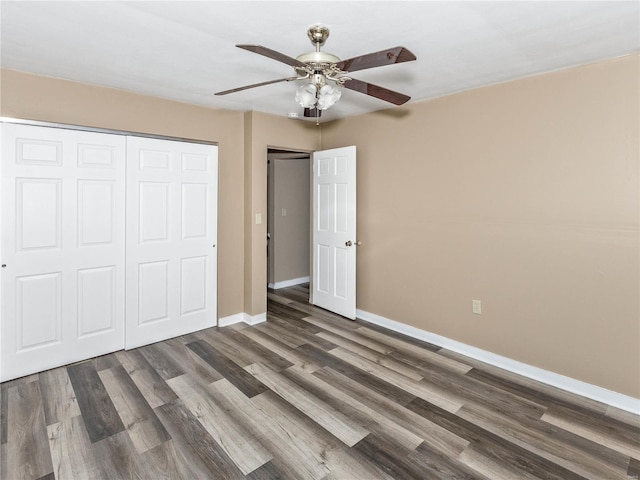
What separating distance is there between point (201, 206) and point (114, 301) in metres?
1.23

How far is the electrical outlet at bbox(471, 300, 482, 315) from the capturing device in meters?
3.19

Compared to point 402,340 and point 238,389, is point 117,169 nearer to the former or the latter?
point 238,389

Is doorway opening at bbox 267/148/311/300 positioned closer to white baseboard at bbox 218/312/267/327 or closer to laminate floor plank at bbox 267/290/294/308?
laminate floor plank at bbox 267/290/294/308

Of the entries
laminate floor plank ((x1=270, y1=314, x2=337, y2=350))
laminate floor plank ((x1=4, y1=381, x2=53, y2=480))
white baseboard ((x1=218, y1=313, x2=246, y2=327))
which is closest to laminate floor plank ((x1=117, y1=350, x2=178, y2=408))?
laminate floor plank ((x1=4, y1=381, x2=53, y2=480))

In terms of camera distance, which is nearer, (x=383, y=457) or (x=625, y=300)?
(x=383, y=457)

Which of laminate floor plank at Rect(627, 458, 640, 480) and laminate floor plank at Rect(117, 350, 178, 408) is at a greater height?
laminate floor plank at Rect(117, 350, 178, 408)

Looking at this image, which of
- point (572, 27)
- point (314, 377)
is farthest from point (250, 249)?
point (572, 27)

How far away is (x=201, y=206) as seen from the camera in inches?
148

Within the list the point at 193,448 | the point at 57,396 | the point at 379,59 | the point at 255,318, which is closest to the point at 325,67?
the point at 379,59

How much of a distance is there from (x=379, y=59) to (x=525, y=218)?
1973mm

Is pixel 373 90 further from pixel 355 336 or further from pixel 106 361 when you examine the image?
pixel 106 361

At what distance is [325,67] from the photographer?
1.81 metres

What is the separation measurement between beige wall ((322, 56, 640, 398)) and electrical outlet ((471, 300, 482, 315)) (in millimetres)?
40

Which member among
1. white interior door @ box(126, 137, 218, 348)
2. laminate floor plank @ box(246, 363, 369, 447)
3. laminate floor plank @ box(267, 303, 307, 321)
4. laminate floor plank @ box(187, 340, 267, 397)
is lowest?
laminate floor plank @ box(246, 363, 369, 447)
